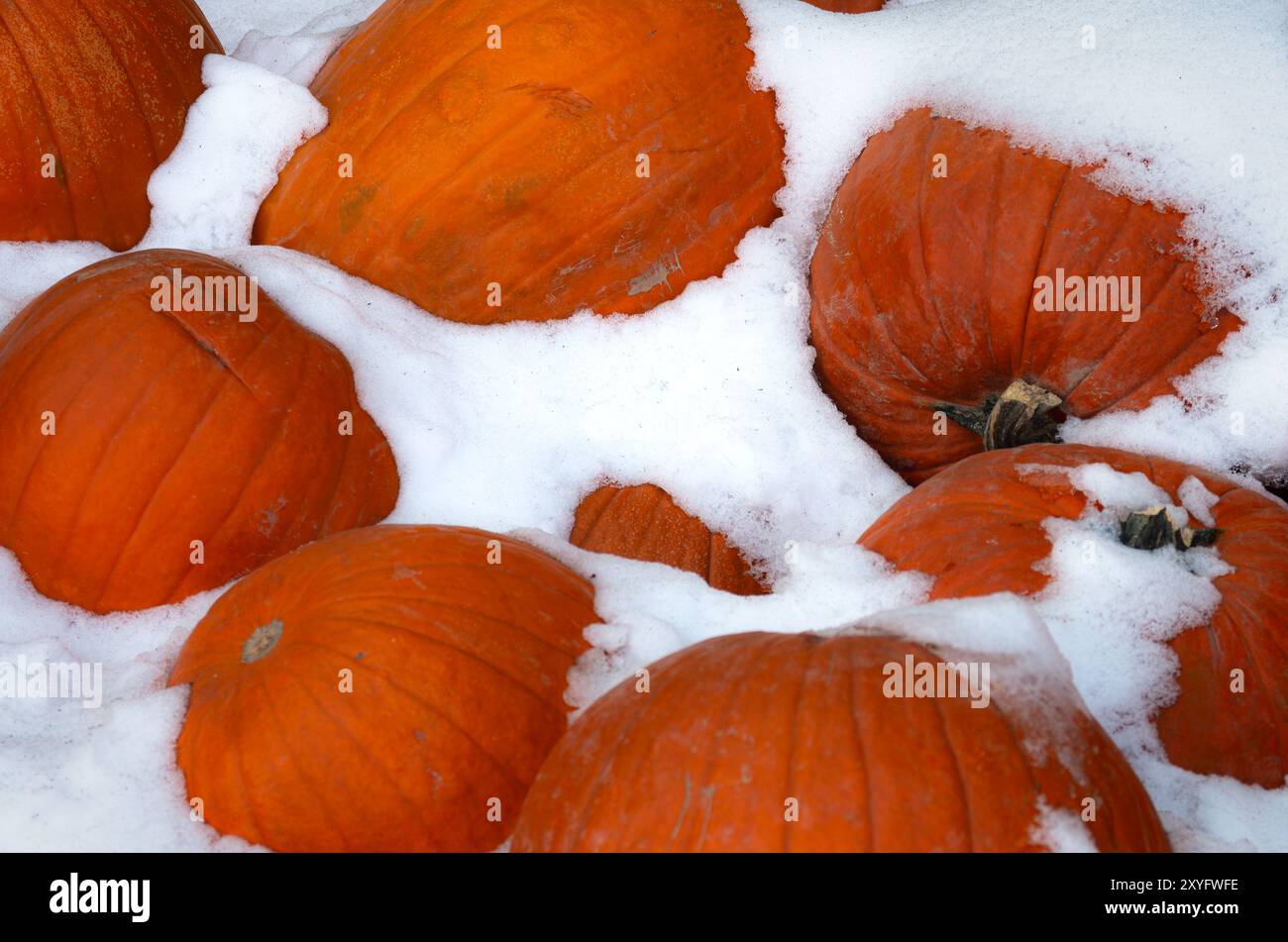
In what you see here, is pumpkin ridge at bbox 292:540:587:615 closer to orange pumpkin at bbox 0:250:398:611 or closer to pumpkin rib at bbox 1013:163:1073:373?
orange pumpkin at bbox 0:250:398:611

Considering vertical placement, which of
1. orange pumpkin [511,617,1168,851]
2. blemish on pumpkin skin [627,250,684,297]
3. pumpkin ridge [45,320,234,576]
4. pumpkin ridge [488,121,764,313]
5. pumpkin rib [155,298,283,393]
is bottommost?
orange pumpkin [511,617,1168,851]

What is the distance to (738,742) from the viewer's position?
146 centimetres

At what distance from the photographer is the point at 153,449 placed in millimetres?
2186

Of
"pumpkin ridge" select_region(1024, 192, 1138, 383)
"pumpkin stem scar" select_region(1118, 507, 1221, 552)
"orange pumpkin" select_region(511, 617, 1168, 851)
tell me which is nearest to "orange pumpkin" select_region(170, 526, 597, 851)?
"orange pumpkin" select_region(511, 617, 1168, 851)

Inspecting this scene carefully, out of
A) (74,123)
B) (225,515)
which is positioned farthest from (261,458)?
(74,123)

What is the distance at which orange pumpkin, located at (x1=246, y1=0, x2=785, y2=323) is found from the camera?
8.61ft

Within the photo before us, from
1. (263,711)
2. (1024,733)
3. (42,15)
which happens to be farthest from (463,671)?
(42,15)

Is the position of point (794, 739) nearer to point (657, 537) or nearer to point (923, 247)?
point (657, 537)

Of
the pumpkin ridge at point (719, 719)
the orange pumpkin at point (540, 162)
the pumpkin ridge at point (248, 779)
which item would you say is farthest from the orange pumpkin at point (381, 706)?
the orange pumpkin at point (540, 162)

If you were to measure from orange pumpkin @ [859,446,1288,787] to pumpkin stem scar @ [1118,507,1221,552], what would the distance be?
1 cm

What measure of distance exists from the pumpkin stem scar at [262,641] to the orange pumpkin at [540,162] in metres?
0.96

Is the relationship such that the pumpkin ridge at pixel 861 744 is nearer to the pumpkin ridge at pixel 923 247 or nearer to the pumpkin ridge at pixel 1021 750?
the pumpkin ridge at pixel 1021 750

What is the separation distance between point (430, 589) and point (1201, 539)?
110cm

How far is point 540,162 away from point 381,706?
126cm
